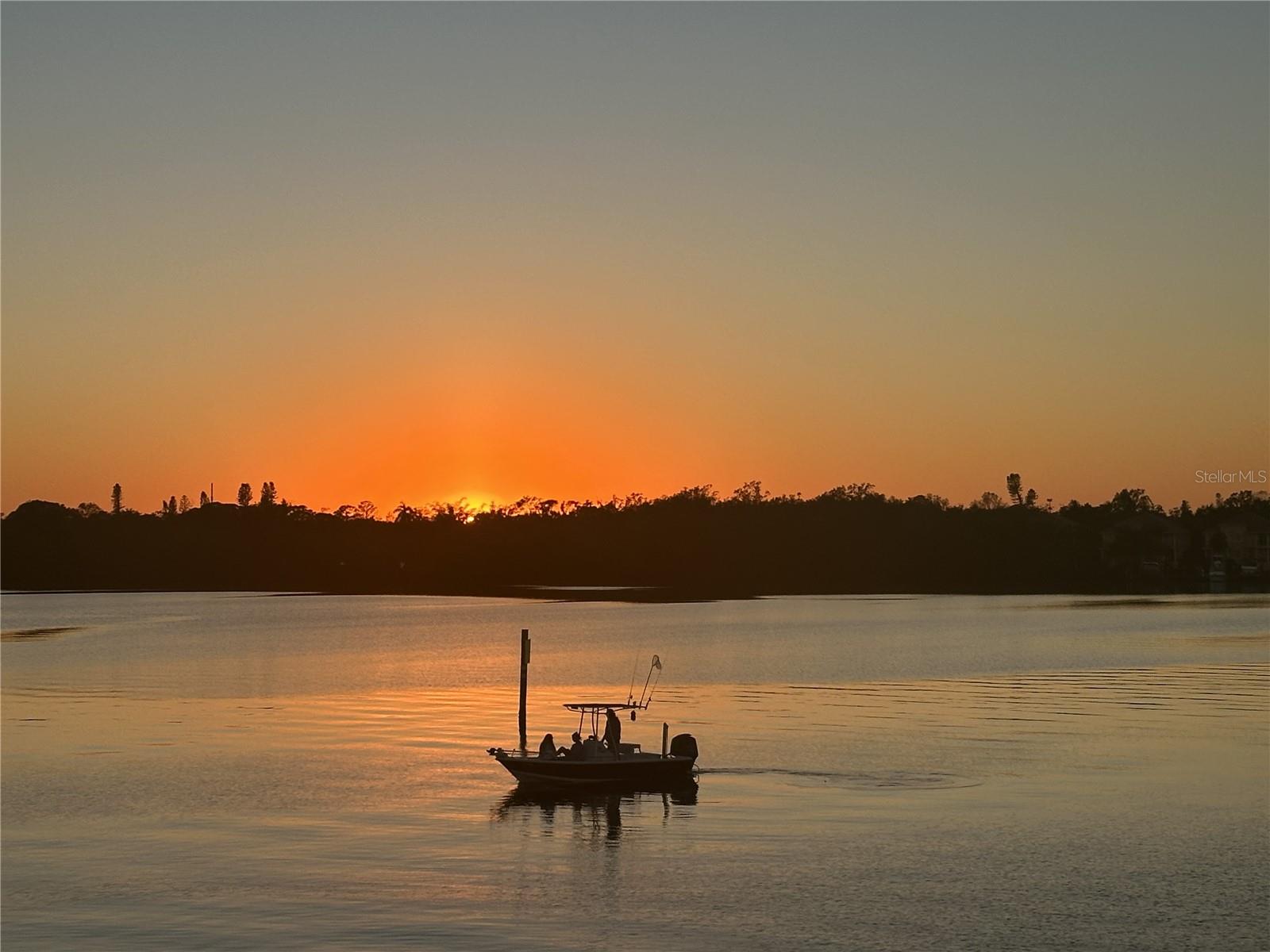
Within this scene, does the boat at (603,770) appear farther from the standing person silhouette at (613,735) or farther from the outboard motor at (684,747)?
the standing person silhouette at (613,735)

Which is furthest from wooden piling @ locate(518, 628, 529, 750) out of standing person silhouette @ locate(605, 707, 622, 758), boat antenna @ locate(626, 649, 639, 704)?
standing person silhouette @ locate(605, 707, 622, 758)

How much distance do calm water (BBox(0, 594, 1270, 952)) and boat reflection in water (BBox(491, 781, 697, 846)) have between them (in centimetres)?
16

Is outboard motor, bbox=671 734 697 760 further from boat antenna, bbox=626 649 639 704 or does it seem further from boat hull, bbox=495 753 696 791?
boat antenna, bbox=626 649 639 704

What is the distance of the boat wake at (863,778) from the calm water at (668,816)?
0.15m

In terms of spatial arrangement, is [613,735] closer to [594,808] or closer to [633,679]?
[594,808]

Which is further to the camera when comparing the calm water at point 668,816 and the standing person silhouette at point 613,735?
the standing person silhouette at point 613,735

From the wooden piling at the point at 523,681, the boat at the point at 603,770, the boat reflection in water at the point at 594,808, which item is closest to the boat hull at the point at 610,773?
the boat at the point at 603,770

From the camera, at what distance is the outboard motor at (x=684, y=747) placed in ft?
140

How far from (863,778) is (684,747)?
546cm

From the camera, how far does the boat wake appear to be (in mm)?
42500

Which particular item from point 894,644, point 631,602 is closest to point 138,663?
point 894,644

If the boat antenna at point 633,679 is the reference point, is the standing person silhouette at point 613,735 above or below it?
above

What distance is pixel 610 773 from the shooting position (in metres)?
42.2

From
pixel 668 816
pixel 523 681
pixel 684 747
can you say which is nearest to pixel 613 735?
pixel 684 747
